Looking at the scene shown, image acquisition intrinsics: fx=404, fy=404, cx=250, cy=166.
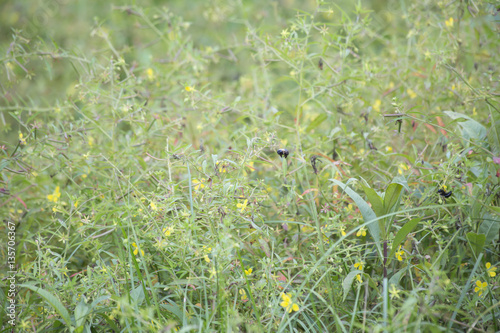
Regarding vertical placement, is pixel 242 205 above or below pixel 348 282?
above

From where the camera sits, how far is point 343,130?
2.23m

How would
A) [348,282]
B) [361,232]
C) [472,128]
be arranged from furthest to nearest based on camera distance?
[472,128]
[361,232]
[348,282]

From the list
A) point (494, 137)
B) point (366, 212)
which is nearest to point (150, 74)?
point (366, 212)

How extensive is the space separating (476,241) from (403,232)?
13.2 inches

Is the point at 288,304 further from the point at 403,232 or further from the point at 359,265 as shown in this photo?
the point at 403,232

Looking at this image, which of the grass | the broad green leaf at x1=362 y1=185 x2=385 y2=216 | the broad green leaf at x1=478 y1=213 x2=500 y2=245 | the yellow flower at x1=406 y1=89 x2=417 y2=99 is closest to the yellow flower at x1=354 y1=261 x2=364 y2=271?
the grass

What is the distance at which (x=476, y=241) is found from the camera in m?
1.63

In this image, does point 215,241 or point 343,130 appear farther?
point 343,130

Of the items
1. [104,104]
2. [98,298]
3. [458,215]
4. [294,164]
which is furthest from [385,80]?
[98,298]

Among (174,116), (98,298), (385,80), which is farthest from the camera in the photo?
(385,80)

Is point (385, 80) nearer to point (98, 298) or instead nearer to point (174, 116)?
point (174, 116)

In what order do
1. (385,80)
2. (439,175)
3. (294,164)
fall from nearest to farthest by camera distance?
(439,175), (294,164), (385,80)

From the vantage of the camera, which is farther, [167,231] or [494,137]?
[494,137]

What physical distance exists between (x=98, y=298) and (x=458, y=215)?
4.97 feet
